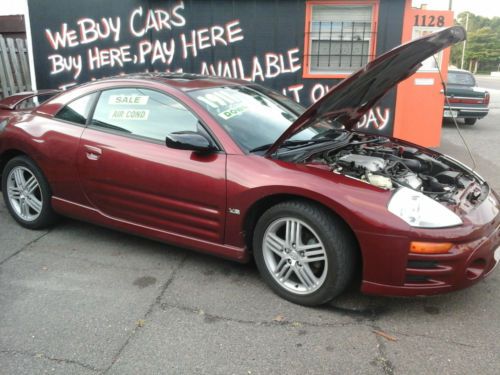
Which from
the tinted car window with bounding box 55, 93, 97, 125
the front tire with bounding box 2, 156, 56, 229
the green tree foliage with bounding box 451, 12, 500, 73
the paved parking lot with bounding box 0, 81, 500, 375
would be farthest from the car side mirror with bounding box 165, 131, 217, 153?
the green tree foliage with bounding box 451, 12, 500, 73

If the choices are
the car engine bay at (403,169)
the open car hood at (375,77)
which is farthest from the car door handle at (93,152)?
the car engine bay at (403,169)

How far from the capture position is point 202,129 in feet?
10.8

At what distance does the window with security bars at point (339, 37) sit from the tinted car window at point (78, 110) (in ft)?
15.0

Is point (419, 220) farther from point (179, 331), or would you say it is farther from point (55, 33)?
point (55, 33)

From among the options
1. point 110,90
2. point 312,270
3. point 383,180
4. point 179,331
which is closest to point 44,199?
point 110,90

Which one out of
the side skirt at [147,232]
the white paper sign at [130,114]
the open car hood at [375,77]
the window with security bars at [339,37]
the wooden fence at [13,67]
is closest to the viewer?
the open car hood at [375,77]

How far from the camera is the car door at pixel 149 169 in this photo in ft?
10.5

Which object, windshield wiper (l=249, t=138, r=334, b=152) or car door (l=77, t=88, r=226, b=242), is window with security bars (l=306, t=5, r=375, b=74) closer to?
windshield wiper (l=249, t=138, r=334, b=152)

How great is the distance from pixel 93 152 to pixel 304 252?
1878mm

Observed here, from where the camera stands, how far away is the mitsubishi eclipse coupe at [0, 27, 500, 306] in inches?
107

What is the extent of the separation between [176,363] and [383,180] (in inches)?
64.1

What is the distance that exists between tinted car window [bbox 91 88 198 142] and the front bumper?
156cm

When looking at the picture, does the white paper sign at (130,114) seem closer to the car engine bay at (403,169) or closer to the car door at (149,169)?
the car door at (149,169)

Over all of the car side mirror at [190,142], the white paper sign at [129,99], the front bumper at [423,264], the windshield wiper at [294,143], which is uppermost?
the white paper sign at [129,99]
